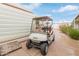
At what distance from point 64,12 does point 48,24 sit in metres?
0.25

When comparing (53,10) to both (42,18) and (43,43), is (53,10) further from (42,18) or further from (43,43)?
(43,43)

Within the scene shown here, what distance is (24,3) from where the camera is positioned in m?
1.84

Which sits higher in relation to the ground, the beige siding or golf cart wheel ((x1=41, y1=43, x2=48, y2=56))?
the beige siding

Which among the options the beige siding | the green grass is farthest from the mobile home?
the green grass

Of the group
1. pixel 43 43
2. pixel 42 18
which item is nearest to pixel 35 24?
pixel 42 18

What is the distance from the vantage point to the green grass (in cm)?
184

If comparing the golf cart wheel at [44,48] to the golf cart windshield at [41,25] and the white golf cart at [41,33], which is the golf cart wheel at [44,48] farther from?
the golf cart windshield at [41,25]

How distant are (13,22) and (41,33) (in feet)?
1.20

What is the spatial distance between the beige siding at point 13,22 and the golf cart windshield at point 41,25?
0.06 m

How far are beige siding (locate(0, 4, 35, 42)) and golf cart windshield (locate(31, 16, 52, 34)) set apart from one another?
0.06 meters

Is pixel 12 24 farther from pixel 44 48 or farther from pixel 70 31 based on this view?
pixel 70 31

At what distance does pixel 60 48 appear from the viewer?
6.09 feet

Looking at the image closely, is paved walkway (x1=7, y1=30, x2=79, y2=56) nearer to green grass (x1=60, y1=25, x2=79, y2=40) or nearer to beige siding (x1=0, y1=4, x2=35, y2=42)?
green grass (x1=60, y1=25, x2=79, y2=40)

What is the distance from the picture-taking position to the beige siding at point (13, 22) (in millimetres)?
1764
